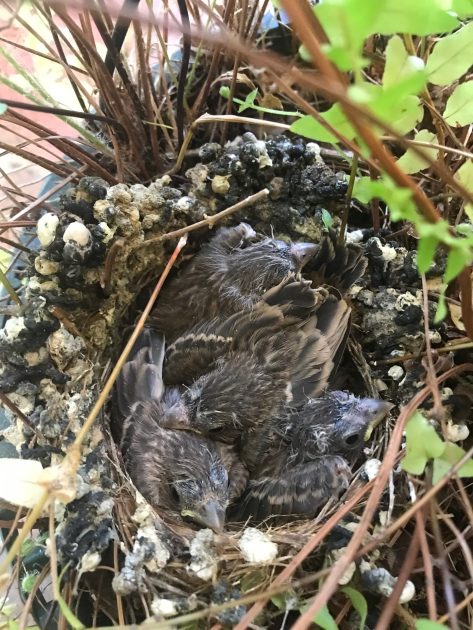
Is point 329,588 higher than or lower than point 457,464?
lower

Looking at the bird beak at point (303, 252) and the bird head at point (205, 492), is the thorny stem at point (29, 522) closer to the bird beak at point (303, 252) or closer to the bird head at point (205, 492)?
the bird head at point (205, 492)

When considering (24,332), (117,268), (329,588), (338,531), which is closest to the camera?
(329,588)

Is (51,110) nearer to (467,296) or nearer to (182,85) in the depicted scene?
(182,85)

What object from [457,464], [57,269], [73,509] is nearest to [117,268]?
[57,269]

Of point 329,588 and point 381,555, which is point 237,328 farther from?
point 329,588

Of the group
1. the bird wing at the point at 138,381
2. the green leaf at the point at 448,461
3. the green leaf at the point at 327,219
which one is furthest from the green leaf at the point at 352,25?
the bird wing at the point at 138,381

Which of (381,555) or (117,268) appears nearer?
(381,555)
